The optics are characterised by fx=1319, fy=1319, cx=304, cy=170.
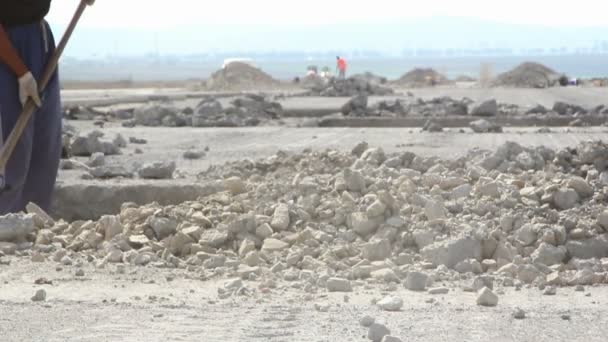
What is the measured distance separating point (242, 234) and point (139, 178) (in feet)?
10.7

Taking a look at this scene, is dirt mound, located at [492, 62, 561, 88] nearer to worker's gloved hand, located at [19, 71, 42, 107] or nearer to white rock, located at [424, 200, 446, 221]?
white rock, located at [424, 200, 446, 221]

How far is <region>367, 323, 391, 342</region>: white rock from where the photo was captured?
17.0 feet

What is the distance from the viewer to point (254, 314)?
586 cm

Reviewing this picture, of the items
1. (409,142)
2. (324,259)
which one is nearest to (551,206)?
(324,259)

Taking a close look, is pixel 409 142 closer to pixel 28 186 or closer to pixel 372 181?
pixel 372 181

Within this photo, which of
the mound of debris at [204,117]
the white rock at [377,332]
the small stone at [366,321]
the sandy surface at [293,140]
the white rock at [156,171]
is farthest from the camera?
the mound of debris at [204,117]

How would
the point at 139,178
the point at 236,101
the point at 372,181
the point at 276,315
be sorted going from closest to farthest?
1. the point at 276,315
2. the point at 372,181
3. the point at 139,178
4. the point at 236,101

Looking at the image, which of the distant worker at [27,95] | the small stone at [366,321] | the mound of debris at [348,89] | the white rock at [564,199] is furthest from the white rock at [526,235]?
the mound of debris at [348,89]

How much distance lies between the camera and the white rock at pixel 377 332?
17.0ft

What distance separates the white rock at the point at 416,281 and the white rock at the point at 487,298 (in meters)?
0.50

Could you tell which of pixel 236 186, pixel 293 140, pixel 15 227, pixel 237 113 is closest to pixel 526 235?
pixel 236 186

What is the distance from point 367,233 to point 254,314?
81.5 inches

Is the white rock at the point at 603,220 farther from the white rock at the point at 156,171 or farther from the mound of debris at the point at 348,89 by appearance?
the mound of debris at the point at 348,89

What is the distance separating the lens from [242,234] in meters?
7.85
